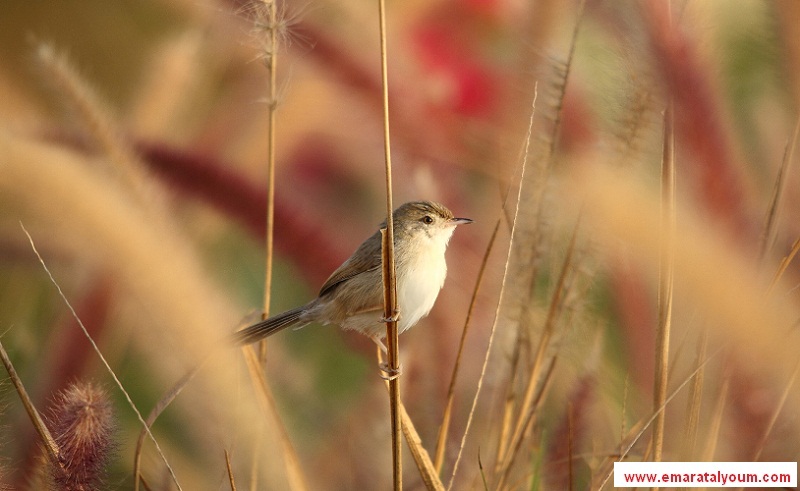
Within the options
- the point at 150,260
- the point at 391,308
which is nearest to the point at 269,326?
the point at 150,260

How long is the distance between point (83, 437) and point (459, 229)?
1042 millimetres

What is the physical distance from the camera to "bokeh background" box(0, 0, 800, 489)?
1.39m

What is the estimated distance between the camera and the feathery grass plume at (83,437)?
45.0 inches

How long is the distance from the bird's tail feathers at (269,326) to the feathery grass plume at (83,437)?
33 centimetres

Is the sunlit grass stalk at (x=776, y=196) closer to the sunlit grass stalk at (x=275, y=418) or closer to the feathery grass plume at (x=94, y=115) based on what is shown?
the sunlit grass stalk at (x=275, y=418)

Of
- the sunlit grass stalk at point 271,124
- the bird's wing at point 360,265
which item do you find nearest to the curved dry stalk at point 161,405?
the sunlit grass stalk at point 271,124

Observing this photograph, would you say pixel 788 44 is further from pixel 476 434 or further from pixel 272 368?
pixel 272 368

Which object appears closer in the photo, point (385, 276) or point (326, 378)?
point (385, 276)

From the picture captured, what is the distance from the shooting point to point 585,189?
1.51 meters

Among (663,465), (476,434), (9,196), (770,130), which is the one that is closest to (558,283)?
(663,465)

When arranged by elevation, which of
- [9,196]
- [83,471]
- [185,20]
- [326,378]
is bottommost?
[83,471]

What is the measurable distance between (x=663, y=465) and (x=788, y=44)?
2.92ft

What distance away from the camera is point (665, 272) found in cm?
131

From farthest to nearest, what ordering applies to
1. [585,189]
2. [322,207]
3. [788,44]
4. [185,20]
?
[185,20] < [322,207] < [788,44] < [585,189]
